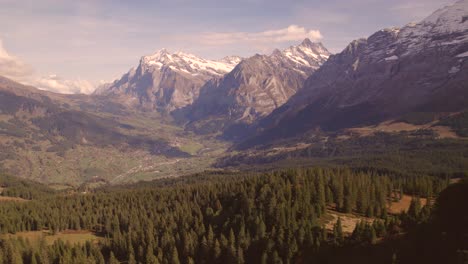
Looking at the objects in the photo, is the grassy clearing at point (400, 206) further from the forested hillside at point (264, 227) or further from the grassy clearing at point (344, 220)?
the grassy clearing at point (344, 220)

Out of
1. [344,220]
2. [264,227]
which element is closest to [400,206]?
[344,220]

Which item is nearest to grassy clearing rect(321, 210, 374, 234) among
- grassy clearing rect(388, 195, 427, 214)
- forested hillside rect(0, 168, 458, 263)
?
forested hillside rect(0, 168, 458, 263)

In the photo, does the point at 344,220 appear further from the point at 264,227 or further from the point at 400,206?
the point at 400,206

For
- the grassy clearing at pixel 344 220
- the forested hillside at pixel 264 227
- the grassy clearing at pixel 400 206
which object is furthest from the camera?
the grassy clearing at pixel 400 206

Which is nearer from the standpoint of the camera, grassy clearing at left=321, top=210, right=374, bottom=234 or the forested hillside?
the forested hillside

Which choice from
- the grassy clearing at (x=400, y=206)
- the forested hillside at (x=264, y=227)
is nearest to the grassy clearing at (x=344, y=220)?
the forested hillside at (x=264, y=227)

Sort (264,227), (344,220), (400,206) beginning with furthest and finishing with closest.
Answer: (400,206) < (344,220) < (264,227)

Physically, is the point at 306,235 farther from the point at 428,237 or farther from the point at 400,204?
the point at 400,204

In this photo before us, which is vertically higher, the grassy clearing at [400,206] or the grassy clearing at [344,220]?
the grassy clearing at [344,220]

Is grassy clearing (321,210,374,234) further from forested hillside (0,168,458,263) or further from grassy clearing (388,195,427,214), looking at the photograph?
grassy clearing (388,195,427,214)

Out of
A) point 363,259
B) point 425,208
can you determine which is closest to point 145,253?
point 363,259

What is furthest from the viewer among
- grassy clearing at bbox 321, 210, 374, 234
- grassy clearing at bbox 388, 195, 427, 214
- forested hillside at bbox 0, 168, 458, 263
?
grassy clearing at bbox 388, 195, 427, 214

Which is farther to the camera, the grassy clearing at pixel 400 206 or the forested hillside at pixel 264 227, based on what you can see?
the grassy clearing at pixel 400 206
